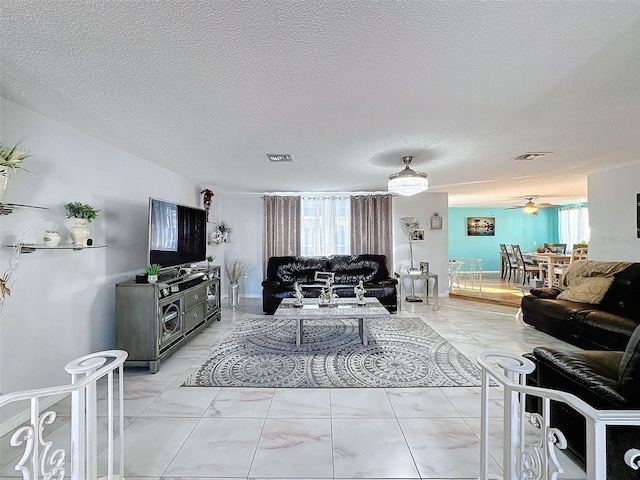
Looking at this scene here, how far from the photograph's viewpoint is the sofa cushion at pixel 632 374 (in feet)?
5.01

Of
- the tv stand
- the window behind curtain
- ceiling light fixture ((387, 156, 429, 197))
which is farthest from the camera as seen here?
the window behind curtain

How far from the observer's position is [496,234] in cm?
1041

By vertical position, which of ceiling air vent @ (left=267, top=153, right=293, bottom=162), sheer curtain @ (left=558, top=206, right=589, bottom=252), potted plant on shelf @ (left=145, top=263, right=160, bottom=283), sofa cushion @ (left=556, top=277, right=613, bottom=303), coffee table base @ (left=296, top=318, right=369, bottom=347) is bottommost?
coffee table base @ (left=296, top=318, right=369, bottom=347)

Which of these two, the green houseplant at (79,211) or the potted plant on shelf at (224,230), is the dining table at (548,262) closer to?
the potted plant on shelf at (224,230)

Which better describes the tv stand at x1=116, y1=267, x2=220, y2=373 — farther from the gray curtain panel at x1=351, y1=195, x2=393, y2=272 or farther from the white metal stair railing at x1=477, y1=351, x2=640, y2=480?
the gray curtain panel at x1=351, y1=195, x2=393, y2=272

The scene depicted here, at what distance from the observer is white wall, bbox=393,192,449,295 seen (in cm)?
682

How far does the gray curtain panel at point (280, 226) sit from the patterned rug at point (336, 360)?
229cm

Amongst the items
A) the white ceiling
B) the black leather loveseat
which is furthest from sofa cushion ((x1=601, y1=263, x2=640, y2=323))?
the black leather loveseat

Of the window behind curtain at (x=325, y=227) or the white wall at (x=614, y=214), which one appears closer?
the white wall at (x=614, y=214)

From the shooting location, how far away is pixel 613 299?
3727 millimetres

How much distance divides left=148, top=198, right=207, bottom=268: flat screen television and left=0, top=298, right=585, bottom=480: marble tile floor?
1276 millimetres

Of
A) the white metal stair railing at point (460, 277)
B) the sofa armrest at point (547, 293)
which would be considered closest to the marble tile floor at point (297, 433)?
the sofa armrest at point (547, 293)

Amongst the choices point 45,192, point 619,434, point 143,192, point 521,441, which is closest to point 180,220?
point 143,192

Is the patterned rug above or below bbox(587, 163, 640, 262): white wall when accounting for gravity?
below
